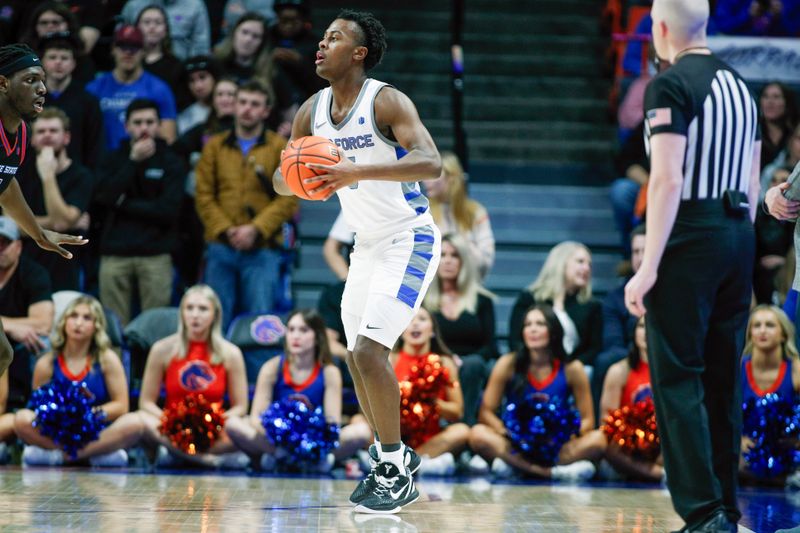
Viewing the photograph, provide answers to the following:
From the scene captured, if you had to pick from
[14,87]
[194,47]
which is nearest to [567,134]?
[194,47]

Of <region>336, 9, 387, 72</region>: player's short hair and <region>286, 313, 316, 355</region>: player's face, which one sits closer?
<region>336, 9, 387, 72</region>: player's short hair

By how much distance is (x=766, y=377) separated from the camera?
7594 millimetres

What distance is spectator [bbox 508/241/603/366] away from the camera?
8086mm

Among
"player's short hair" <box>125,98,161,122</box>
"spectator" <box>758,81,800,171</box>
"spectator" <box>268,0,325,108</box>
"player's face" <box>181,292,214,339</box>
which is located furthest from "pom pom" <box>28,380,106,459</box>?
"spectator" <box>758,81,800,171</box>

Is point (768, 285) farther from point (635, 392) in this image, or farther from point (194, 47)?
point (194, 47)

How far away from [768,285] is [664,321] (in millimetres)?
5106

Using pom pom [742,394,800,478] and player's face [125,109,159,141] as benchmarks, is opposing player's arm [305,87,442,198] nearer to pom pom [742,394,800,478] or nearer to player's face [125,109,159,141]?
pom pom [742,394,800,478]

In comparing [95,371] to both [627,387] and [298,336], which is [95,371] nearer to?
[298,336]

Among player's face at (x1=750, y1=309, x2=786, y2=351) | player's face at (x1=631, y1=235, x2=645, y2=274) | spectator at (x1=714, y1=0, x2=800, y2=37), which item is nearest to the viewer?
player's face at (x1=750, y1=309, x2=786, y2=351)

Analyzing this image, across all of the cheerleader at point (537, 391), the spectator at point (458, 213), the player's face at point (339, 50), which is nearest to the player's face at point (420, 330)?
the cheerleader at point (537, 391)

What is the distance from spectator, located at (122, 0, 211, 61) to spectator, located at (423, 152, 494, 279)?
301 cm

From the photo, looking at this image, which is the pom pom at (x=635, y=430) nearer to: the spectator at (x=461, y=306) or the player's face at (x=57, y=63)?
the spectator at (x=461, y=306)

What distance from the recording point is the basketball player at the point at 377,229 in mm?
5090

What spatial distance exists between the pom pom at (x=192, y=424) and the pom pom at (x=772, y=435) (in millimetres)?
3274
